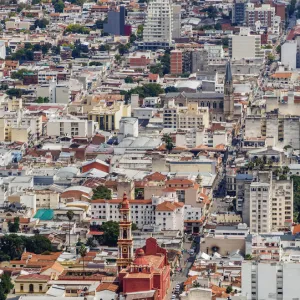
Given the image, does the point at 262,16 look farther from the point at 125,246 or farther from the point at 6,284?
the point at 6,284

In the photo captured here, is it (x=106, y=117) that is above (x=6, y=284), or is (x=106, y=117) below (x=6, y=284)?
above

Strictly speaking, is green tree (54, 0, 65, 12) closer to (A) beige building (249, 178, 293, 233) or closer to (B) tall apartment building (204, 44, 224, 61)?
(B) tall apartment building (204, 44, 224, 61)

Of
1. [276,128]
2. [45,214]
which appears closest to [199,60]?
[276,128]

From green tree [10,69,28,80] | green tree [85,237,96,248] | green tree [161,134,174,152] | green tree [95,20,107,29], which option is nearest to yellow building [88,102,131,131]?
green tree [161,134,174,152]

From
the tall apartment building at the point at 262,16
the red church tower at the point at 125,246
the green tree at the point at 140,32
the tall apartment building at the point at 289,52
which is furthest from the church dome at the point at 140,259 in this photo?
the tall apartment building at the point at 262,16

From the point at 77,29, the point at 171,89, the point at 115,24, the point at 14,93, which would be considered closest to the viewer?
the point at 14,93

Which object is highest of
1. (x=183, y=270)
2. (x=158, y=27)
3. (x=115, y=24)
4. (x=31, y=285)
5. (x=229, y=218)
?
(x=158, y=27)
